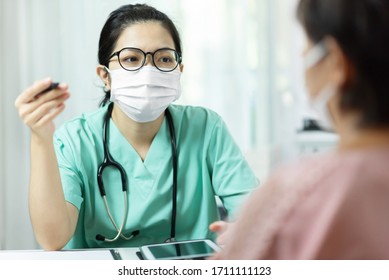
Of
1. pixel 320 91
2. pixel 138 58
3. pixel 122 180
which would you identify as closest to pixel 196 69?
pixel 138 58

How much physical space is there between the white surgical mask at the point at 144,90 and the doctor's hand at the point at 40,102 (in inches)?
8.2

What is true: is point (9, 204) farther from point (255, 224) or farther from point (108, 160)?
point (255, 224)

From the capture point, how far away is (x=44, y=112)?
0.76 m

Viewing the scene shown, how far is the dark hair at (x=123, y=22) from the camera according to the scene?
3.16ft

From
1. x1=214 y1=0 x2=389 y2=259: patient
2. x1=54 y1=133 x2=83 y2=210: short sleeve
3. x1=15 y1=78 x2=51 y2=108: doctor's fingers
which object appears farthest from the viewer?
x1=54 y1=133 x2=83 y2=210: short sleeve

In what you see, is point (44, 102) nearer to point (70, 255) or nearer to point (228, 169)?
point (70, 255)

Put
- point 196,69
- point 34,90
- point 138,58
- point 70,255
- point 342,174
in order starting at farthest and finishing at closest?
point 196,69, point 138,58, point 70,255, point 34,90, point 342,174

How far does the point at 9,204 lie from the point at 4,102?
0.23 m

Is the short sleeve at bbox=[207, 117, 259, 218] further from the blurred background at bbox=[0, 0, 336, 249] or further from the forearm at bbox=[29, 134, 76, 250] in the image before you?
the forearm at bbox=[29, 134, 76, 250]

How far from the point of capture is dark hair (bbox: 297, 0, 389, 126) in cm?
46

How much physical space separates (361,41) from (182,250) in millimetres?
489

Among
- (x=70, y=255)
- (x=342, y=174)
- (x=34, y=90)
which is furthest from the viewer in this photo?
(x=70, y=255)

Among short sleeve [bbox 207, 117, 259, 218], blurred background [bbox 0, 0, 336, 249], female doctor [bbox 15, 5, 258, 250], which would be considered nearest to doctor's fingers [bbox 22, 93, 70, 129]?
female doctor [bbox 15, 5, 258, 250]

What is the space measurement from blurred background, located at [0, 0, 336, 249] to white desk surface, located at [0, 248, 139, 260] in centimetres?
14
